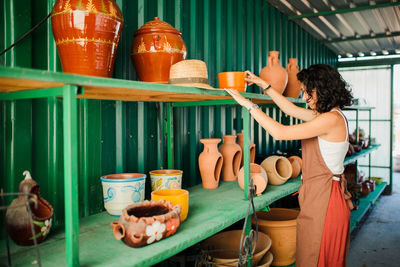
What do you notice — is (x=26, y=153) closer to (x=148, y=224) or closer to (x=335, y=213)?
(x=148, y=224)

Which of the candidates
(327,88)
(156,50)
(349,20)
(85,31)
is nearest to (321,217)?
(327,88)

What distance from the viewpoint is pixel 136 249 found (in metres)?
1.47

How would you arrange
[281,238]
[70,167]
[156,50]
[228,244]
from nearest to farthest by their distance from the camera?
1. [70,167]
2. [156,50]
3. [228,244]
4. [281,238]

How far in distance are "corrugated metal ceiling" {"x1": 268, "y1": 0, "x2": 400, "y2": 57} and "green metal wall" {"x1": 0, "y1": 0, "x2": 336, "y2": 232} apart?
3.61 ft

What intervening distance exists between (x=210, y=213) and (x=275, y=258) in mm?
1158

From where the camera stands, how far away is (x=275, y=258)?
286 centimetres

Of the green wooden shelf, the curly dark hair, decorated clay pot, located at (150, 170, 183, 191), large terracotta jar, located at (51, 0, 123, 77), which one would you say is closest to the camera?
the green wooden shelf

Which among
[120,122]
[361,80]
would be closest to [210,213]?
[120,122]

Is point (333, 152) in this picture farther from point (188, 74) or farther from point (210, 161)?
point (188, 74)

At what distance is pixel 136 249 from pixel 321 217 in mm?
1449

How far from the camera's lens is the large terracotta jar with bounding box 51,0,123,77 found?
154cm

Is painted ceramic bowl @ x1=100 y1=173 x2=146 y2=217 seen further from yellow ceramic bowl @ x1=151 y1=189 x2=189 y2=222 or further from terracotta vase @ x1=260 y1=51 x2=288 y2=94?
terracotta vase @ x1=260 y1=51 x2=288 y2=94

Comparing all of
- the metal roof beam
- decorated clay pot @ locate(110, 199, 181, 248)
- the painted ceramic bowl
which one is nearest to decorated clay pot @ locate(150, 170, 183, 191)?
the painted ceramic bowl

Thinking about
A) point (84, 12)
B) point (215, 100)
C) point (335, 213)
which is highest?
point (84, 12)
